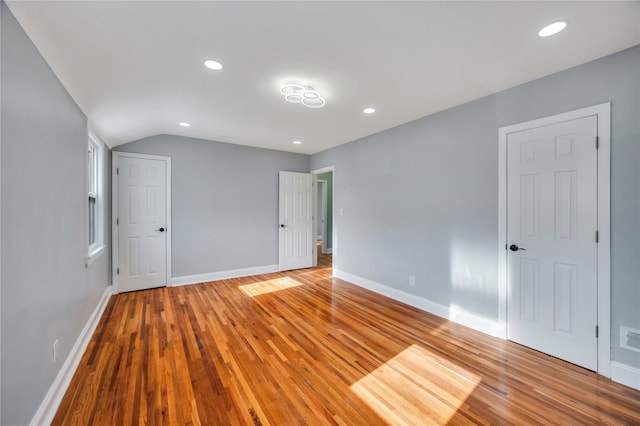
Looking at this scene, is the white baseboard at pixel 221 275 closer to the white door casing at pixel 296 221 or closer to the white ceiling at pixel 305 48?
the white door casing at pixel 296 221

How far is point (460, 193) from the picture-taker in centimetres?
306

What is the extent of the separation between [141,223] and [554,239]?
523cm

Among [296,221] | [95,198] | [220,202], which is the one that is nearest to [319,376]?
[95,198]

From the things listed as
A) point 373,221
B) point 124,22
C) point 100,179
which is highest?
point 124,22

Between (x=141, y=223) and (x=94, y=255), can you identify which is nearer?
(x=94, y=255)

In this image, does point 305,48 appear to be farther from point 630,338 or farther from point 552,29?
point 630,338

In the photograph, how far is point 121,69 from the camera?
2.08m

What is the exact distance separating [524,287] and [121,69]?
13.1 feet

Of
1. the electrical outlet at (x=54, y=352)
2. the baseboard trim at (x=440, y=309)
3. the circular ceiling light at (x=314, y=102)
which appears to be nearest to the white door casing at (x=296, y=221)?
the baseboard trim at (x=440, y=309)

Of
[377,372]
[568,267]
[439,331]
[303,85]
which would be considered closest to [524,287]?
[568,267]

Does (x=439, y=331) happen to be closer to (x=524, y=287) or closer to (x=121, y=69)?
(x=524, y=287)

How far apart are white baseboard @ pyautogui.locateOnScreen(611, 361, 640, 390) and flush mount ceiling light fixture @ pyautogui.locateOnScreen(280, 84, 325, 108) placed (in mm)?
3284

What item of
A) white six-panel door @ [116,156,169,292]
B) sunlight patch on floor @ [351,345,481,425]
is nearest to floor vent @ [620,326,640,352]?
sunlight patch on floor @ [351,345,481,425]

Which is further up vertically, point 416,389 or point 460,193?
point 460,193
